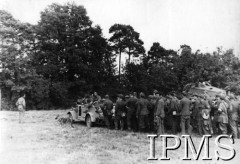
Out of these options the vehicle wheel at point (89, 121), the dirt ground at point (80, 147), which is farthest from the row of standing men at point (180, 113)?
the vehicle wheel at point (89, 121)

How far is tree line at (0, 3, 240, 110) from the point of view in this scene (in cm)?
3841

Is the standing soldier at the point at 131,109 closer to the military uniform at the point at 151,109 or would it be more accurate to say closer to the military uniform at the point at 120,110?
the military uniform at the point at 120,110

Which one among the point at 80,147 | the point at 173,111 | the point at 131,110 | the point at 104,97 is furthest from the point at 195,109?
the point at 104,97

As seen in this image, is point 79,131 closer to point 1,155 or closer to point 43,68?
point 1,155

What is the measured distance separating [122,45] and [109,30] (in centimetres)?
344

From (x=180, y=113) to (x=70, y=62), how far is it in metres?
30.1

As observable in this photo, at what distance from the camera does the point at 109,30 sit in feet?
156

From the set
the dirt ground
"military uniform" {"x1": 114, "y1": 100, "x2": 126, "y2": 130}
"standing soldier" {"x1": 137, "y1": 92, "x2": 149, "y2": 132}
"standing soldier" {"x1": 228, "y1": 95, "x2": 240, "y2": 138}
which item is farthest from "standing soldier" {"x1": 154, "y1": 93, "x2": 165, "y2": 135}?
"standing soldier" {"x1": 228, "y1": 95, "x2": 240, "y2": 138}

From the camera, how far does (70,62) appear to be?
41.8 meters

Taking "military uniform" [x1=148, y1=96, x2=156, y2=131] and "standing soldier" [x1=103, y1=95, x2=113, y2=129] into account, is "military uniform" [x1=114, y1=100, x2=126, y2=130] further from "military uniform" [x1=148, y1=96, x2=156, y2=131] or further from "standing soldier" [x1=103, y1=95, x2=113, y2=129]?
"military uniform" [x1=148, y1=96, x2=156, y2=131]

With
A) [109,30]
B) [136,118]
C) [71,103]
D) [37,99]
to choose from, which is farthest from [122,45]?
[136,118]

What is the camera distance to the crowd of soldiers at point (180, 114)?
44.0 feet

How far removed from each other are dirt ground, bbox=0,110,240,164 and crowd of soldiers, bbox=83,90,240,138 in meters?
0.88

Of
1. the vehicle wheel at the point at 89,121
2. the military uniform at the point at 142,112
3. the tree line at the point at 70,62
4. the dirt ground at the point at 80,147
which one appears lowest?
the dirt ground at the point at 80,147
